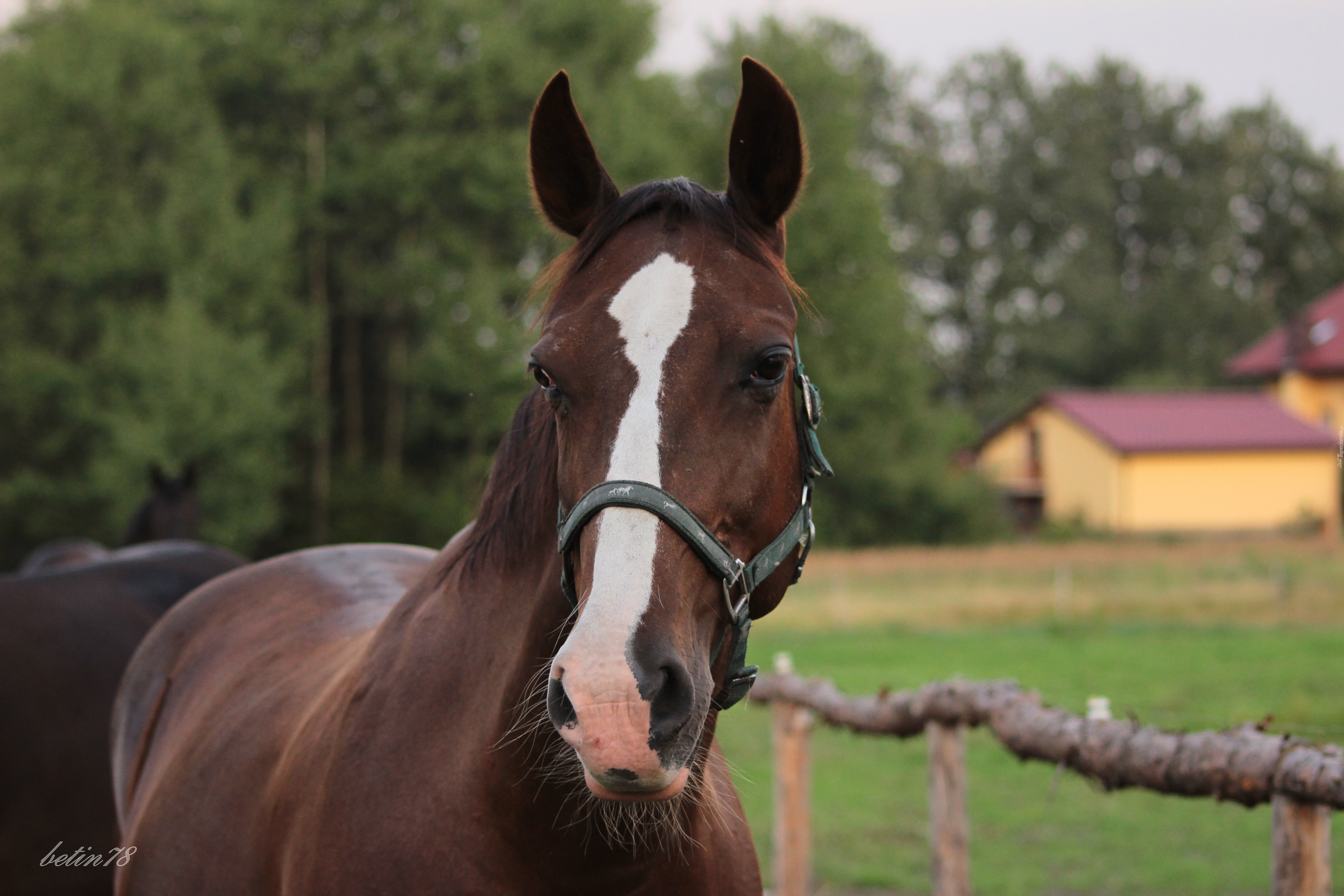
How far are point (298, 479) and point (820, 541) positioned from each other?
13747mm

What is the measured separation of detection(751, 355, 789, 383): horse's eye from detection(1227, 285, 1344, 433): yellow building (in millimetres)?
38736

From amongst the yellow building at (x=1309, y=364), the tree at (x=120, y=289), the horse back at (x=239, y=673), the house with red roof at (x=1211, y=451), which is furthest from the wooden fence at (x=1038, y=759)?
the yellow building at (x=1309, y=364)

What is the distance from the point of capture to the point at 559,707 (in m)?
1.61

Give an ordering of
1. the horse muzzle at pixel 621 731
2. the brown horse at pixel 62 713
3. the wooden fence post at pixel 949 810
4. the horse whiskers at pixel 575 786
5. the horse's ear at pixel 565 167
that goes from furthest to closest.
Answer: the wooden fence post at pixel 949 810 < the brown horse at pixel 62 713 < the horse's ear at pixel 565 167 < the horse whiskers at pixel 575 786 < the horse muzzle at pixel 621 731

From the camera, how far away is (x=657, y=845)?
6.59 feet

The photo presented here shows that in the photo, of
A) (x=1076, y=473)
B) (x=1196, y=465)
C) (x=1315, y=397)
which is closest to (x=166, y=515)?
(x=1196, y=465)

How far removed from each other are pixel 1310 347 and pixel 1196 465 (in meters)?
6.36

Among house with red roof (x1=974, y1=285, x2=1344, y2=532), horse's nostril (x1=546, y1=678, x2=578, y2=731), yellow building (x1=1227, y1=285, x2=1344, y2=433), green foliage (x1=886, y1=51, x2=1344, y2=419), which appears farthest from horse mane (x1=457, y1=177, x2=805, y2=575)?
green foliage (x1=886, y1=51, x2=1344, y2=419)

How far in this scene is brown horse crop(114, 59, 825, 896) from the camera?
163cm

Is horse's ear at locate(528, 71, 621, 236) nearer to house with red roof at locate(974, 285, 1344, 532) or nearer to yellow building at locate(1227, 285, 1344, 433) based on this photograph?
house with red roof at locate(974, 285, 1344, 532)

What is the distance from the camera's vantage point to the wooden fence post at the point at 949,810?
444 centimetres

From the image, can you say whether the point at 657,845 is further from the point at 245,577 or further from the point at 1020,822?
the point at 1020,822

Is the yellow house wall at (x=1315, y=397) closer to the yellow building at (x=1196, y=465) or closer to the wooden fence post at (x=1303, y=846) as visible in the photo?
the yellow building at (x=1196, y=465)

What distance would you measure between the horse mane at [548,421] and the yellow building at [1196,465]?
Result: 35191 mm
